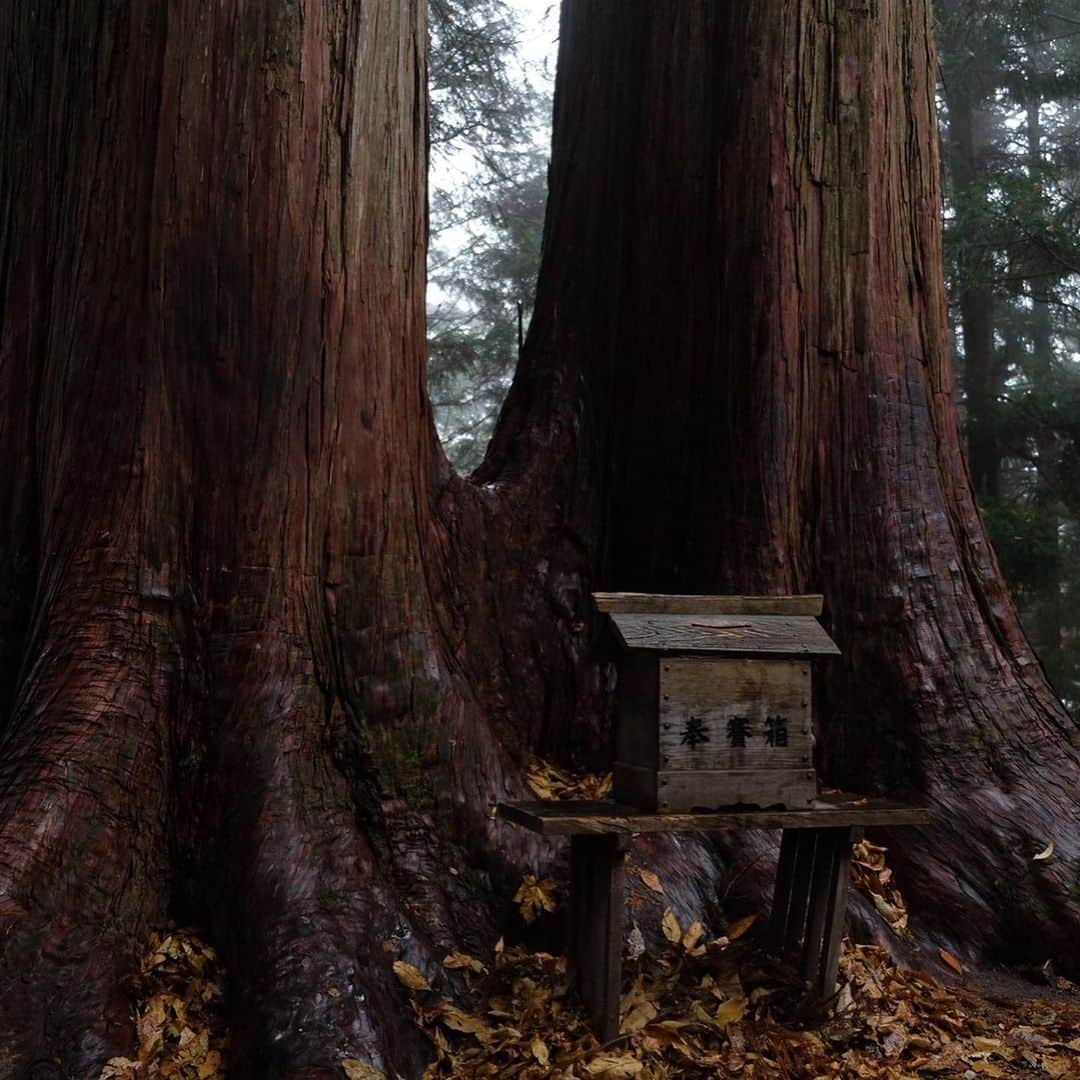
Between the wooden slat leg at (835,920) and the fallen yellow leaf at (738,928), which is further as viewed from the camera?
the fallen yellow leaf at (738,928)

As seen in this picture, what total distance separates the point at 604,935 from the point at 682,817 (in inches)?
18.2

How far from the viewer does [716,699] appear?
Result: 129 inches

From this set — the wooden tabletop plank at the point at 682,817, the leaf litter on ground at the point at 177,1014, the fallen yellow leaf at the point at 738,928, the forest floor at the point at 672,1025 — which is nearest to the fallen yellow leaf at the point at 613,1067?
the forest floor at the point at 672,1025

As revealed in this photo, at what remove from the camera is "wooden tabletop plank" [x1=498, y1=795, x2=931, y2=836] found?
312 centimetres

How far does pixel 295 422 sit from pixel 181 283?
622 millimetres

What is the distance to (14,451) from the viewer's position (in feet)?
14.2

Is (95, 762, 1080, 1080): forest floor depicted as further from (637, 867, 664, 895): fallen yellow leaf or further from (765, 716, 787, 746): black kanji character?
(765, 716, 787, 746): black kanji character

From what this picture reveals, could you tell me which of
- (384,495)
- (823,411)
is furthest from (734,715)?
(823,411)

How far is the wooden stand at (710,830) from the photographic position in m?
3.19

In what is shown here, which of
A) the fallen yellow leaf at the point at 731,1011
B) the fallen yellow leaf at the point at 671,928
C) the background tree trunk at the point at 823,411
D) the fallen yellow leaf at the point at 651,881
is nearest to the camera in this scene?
the fallen yellow leaf at the point at 731,1011

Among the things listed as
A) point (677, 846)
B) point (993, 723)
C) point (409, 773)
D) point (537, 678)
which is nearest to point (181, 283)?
point (409, 773)

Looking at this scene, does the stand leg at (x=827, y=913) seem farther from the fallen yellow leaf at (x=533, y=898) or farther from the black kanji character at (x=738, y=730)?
the fallen yellow leaf at (x=533, y=898)

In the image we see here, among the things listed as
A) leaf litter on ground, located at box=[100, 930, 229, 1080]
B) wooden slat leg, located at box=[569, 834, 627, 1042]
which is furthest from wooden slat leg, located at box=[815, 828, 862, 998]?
leaf litter on ground, located at box=[100, 930, 229, 1080]

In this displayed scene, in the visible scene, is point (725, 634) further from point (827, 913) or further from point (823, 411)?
point (823, 411)
